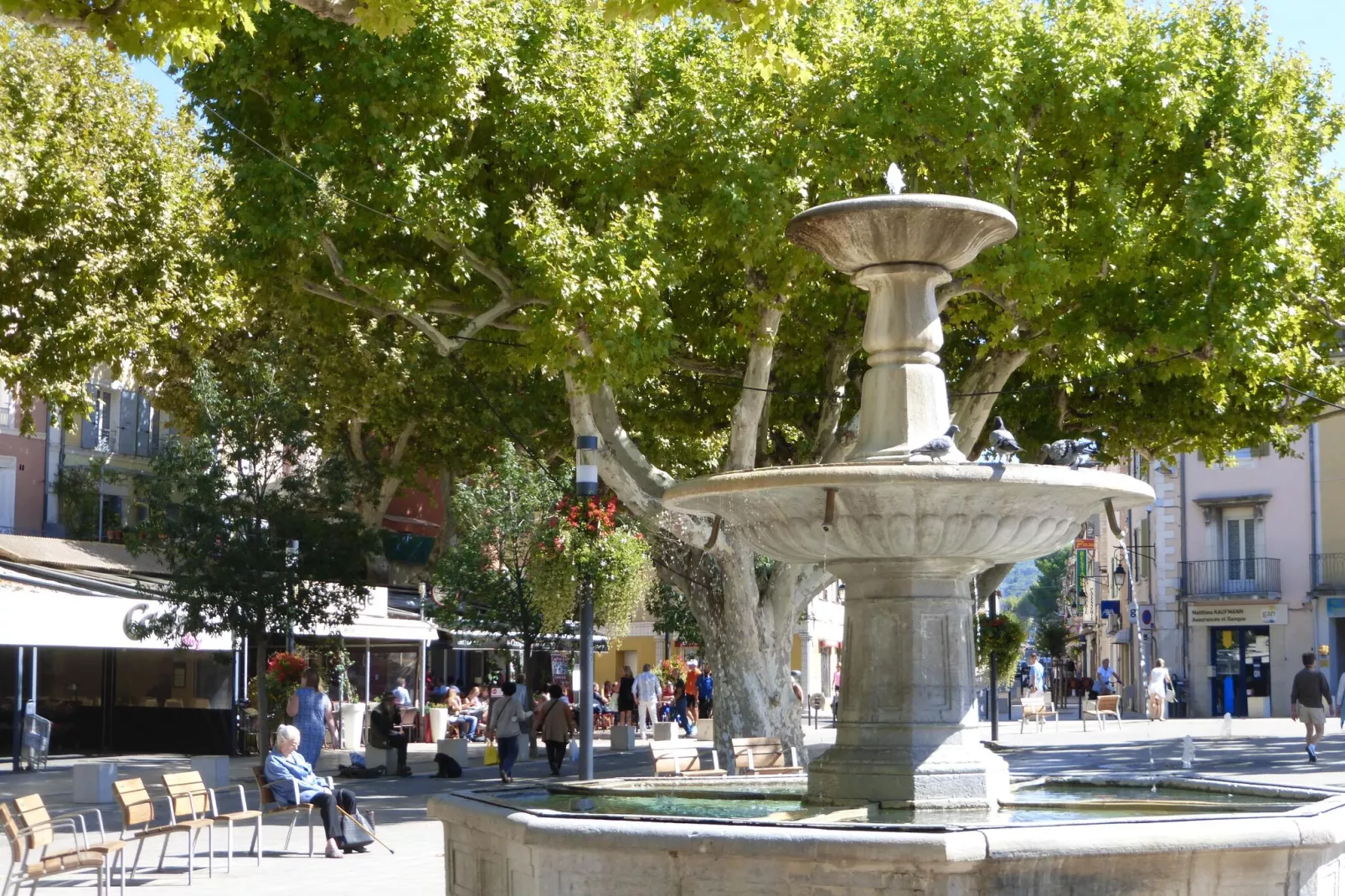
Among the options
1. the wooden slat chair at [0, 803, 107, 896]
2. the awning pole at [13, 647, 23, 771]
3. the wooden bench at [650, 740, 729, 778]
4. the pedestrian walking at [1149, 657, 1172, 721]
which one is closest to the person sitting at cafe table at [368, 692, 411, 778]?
the awning pole at [13, 647, 23, 771]

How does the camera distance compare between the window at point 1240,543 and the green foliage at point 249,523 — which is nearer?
the green foliage at point 249,523

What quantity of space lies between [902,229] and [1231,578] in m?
41.1

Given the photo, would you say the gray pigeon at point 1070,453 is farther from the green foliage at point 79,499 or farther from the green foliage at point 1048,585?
the green foliage at point 1048,585

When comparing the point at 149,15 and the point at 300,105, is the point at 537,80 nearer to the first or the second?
the point at 300,105

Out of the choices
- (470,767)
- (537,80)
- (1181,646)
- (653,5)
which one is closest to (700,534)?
(537,80)

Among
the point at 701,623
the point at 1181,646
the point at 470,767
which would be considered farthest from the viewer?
the point at 1181,646

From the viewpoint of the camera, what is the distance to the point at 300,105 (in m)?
17.9

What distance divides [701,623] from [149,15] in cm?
1325

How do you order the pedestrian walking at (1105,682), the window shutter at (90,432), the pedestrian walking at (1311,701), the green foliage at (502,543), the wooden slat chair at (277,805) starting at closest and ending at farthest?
the wooden slat chair at (277,805) → the pedestrian walking at (1311,701) → the green foliage at (502,543) → the window shutter at (90,432) → the pedestrian walking at (1105,682)

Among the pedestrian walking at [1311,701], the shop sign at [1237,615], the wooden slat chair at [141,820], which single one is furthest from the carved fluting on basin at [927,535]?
the shop sign at [1237,615]

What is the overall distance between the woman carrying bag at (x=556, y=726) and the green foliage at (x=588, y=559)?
1.18m

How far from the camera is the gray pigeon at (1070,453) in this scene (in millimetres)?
→ 9219

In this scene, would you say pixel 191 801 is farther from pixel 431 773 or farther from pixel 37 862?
pixel 431 773

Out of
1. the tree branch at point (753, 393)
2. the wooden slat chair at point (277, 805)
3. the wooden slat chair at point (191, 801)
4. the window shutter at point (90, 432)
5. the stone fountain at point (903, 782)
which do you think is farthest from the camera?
the window shutter at point (90, 432)
